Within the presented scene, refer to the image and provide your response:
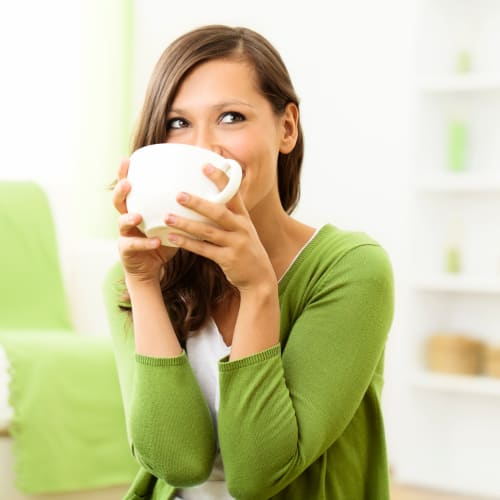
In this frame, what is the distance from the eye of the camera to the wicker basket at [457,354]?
3.31 meters

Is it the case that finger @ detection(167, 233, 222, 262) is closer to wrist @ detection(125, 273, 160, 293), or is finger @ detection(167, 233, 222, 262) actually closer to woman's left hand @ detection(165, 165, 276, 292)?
woman's left hand @ detection(165, 165, 276, 292)

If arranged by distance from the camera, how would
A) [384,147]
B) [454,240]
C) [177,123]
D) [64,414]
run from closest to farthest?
1. [177,123]
2. [64,414]
3. [454,240]
4. [384,147]

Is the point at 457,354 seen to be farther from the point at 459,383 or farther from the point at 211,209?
the point at 211,209

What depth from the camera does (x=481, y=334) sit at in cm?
343

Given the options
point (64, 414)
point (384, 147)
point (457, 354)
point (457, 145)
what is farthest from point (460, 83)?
point (64, 414)

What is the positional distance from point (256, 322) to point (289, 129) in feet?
0.98

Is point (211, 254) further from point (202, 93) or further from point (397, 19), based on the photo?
point (397, 19)

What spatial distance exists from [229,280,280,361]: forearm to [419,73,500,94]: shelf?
2428 mm

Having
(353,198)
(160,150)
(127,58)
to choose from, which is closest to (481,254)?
(353,198)

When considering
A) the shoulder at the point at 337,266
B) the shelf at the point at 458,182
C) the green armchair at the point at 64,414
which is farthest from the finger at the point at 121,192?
the shelf at the point at 458,182

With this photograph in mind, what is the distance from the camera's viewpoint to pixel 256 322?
1.01m

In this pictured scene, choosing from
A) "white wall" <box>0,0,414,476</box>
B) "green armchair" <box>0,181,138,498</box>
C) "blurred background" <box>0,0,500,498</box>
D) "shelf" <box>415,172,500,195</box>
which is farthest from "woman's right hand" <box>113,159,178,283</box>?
"white wall" <box>0,0,414,476</box>

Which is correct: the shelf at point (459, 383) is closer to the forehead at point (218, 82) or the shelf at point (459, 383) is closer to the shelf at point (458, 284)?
the shelf at point (458, 284)

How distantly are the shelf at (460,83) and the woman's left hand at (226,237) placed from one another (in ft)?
7.98
